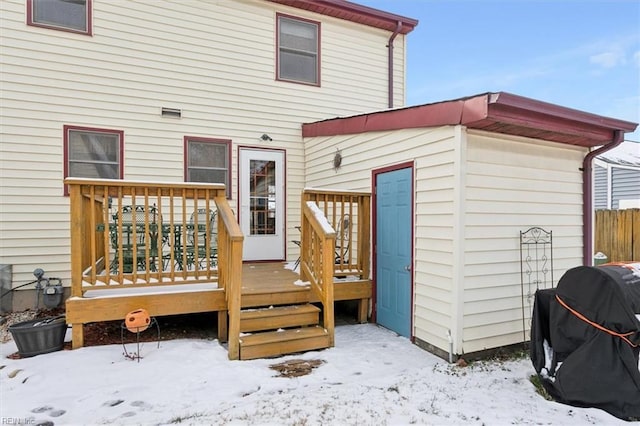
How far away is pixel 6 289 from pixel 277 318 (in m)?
4.12

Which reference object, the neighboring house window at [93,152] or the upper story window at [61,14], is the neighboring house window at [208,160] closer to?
the neighboring house window at [93,152]

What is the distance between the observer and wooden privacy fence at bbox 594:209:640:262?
23.0 ft

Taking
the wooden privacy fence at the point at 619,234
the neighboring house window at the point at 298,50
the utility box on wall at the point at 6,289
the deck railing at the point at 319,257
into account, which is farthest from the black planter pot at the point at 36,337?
the wooden privacy fence at the point at 619,234

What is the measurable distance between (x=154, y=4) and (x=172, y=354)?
5.50 m

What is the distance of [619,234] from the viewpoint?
7.22 meters

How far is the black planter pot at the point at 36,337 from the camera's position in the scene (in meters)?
3.59

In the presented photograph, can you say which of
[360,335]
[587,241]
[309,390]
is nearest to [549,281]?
[587,241]

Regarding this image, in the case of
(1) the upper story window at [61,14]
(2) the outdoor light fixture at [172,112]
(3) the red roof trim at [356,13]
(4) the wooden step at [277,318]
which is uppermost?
(3) the red roof trim at [356,13]

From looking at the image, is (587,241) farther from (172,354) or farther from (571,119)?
(172,354)

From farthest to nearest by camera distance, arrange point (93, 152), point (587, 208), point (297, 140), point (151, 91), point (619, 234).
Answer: point (619, 234), point (297, 140), point (151, 91), point (93, 152), point (587, 208)

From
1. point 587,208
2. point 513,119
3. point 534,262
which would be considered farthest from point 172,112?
point 587,208

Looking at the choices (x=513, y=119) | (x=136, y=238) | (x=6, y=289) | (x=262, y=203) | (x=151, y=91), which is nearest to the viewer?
(x=513, y=119)

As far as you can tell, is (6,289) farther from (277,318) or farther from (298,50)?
(298,50)

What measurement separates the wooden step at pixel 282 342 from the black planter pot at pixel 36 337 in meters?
1.86
